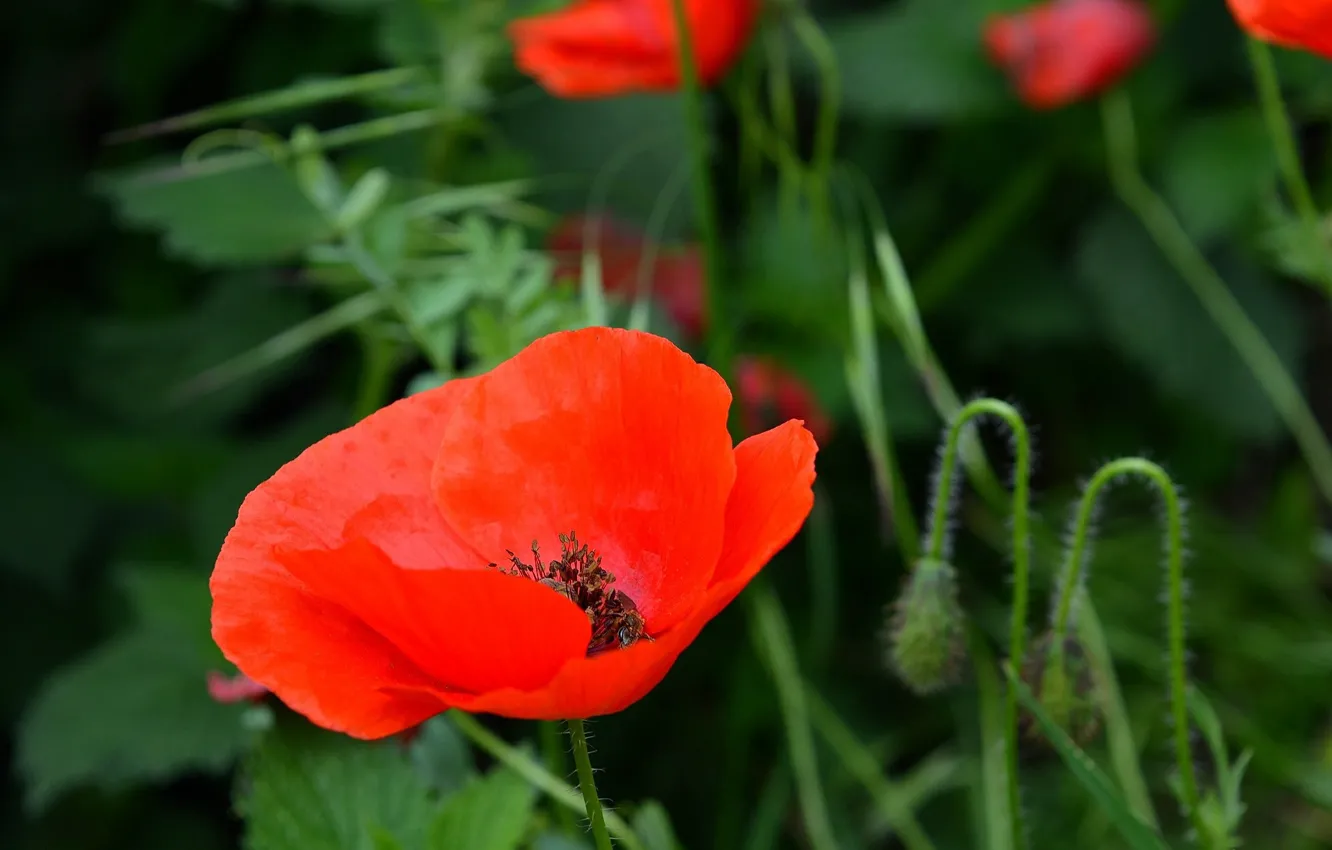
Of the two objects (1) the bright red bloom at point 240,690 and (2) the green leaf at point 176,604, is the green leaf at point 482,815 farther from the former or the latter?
(2) the green leaf at point 176,604

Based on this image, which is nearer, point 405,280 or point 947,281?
point 405,280

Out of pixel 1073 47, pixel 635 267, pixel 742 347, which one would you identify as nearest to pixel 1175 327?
pixel 1073 47

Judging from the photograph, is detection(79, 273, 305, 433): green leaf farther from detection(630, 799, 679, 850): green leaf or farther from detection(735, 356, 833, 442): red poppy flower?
detection(630, 799, 679, 850): green leaf

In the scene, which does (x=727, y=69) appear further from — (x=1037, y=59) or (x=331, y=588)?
(x=331, y=588)

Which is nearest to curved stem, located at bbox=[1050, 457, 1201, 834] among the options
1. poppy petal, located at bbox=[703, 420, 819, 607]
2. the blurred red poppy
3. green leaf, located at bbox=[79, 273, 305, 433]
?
poppy petal, located at bbox=[703, 420, 819, 607]

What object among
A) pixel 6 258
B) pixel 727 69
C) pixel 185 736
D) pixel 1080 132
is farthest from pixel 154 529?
pixel 1080 132

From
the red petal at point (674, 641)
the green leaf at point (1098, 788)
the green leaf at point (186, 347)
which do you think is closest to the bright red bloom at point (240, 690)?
the red petal at point (674, 641)

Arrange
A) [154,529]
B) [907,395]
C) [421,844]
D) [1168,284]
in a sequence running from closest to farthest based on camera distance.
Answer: [421,844], [907,395], [1168,284], [154,529]
